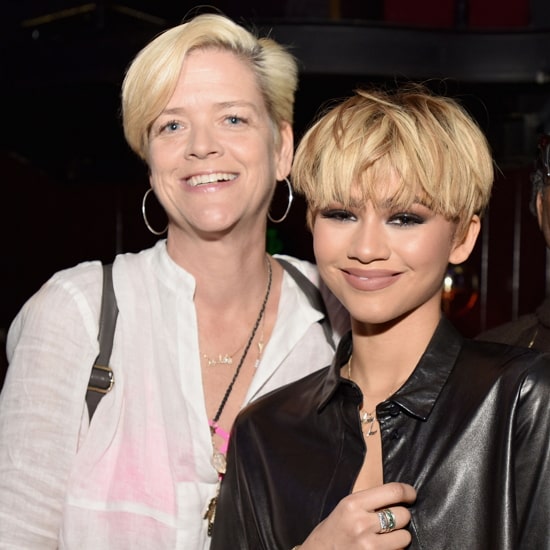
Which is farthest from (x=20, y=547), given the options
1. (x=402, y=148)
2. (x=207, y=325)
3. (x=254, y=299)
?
(x=402, y=148)

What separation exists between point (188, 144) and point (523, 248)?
4.75 metres

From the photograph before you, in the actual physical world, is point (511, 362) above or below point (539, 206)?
below

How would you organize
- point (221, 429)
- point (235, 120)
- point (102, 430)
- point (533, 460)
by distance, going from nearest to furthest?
point (533, 460) < point (102, 430) < point (221, 429) < point (235, 120)

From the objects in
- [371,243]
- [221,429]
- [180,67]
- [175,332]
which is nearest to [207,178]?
[180,67]

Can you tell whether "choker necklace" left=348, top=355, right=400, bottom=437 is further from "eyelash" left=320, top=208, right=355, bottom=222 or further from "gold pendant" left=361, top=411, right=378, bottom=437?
"eyelash" left=320, top=208, right=355, bottom=222

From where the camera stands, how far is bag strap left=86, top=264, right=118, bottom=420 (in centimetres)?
200

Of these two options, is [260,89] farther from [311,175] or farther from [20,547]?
[20,547]

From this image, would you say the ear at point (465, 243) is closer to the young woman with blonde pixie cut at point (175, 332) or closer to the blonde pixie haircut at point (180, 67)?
the young woman with blonde pixie cut at point (175, 332)

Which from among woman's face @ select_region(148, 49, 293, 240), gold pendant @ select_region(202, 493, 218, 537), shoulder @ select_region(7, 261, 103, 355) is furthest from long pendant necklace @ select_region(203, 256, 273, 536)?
shoulder @ select_region(7, 261, 103, 355)

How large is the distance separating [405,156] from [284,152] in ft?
2.86

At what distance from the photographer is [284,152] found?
2.36m

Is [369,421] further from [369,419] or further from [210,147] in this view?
[210,147]

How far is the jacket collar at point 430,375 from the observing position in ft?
4.92

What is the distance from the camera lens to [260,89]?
2.28 meters
